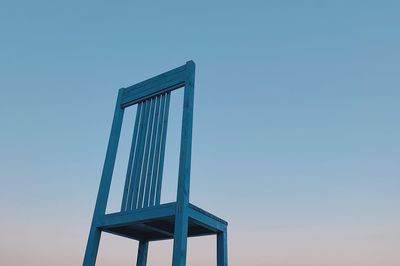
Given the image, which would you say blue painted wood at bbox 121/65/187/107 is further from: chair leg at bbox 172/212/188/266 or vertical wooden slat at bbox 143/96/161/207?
chair leg at bbox 172/212/188/266

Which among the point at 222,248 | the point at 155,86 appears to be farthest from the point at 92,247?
the point at 155,86

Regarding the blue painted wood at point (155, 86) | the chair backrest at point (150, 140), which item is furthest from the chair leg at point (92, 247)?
the blue painted wood at point (155, 86)

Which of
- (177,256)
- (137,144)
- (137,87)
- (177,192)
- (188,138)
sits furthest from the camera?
(137,87)

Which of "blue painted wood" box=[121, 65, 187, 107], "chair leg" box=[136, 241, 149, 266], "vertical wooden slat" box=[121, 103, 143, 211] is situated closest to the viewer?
"vertical wooden slat" box=[121, 103, 143, 211]

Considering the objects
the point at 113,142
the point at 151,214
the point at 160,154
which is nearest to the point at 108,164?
the point at 113,142

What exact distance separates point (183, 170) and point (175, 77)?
1.51 meters

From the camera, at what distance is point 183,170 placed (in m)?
4.28

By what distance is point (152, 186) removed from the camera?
4535 millimetres

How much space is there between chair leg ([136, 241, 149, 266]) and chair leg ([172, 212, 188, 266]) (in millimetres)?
1645

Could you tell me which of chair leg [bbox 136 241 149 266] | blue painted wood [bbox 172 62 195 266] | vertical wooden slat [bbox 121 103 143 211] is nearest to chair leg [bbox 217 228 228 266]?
blue painted wood [bbox 172 62 195 266]

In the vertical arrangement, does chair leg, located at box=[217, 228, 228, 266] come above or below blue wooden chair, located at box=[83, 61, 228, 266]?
below

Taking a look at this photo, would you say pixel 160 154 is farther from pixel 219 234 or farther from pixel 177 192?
pixel 219 234

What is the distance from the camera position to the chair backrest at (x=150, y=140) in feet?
14.7

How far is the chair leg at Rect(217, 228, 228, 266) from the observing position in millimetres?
4617
